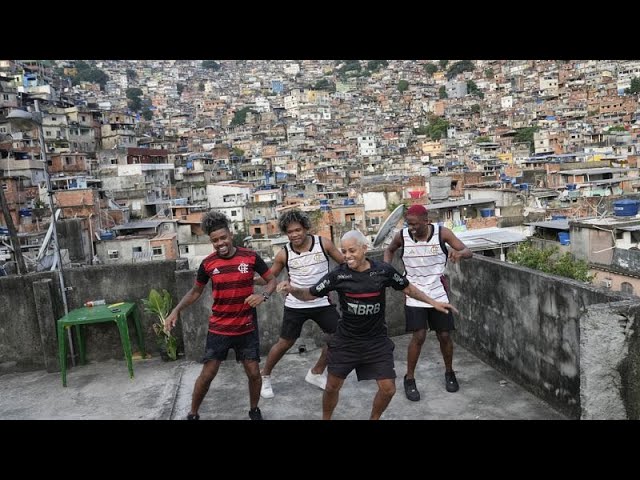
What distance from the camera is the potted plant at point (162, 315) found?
201 inches

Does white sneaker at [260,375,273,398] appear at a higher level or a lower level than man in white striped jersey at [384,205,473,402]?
lower

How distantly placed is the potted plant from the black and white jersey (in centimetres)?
226

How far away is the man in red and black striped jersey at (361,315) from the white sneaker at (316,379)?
1.07 m

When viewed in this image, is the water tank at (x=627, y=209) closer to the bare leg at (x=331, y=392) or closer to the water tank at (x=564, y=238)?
the water tank at (x=564, y=238)

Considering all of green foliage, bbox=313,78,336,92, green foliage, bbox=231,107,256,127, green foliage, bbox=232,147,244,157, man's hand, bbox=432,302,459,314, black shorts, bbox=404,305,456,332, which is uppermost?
green foliage, bbox=313,78,336,92

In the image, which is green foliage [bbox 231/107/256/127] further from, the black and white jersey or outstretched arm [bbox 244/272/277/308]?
the black and white jersey

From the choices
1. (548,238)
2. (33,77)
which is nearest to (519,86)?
(33,77)

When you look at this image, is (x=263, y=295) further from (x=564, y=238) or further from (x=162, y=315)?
(x=564, y=238)

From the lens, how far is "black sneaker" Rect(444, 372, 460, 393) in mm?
4234

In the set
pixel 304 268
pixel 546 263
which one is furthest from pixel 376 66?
pixel 304 268

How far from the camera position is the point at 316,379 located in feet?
14.6

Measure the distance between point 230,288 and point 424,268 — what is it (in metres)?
1.33

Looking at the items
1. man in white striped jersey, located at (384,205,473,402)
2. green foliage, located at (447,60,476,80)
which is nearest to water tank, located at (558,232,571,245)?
man in white striped jersey, located at (384,205,473,402)

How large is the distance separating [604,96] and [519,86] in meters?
25.9
